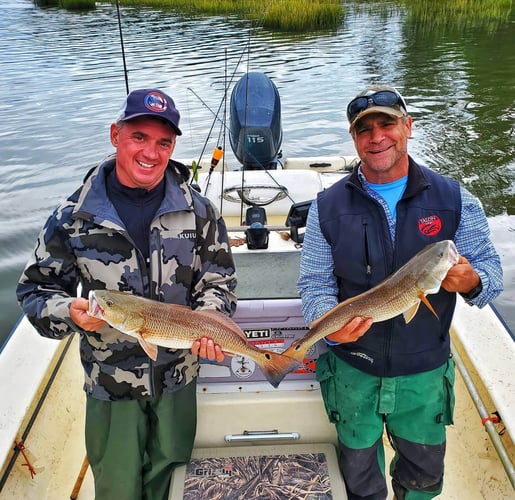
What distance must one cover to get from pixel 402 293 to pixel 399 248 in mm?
304

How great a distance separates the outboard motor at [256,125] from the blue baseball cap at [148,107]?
3747 mm

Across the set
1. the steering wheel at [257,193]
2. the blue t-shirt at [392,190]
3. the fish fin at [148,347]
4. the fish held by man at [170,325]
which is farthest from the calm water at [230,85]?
the fish fin at [148,347]

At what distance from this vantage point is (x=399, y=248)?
2.51 metres

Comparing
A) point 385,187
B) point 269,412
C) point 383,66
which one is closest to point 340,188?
point 385,187

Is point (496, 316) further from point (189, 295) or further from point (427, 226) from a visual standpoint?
point (189, 295)

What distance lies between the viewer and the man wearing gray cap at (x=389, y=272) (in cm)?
249

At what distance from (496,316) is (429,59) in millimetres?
17591

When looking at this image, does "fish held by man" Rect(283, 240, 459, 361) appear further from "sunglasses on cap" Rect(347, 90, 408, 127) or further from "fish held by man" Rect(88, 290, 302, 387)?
"sunglasses on cap" Rect(347, 90, 408, 127)

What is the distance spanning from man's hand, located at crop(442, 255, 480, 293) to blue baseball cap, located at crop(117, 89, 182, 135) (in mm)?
1485

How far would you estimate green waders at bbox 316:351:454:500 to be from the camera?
255cm

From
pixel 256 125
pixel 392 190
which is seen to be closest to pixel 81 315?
pixel 392 190

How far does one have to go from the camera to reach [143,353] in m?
2.55

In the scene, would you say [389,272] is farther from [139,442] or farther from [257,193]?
[257,193]

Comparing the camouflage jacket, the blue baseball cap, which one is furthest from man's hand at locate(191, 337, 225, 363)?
the blue baseball cap
